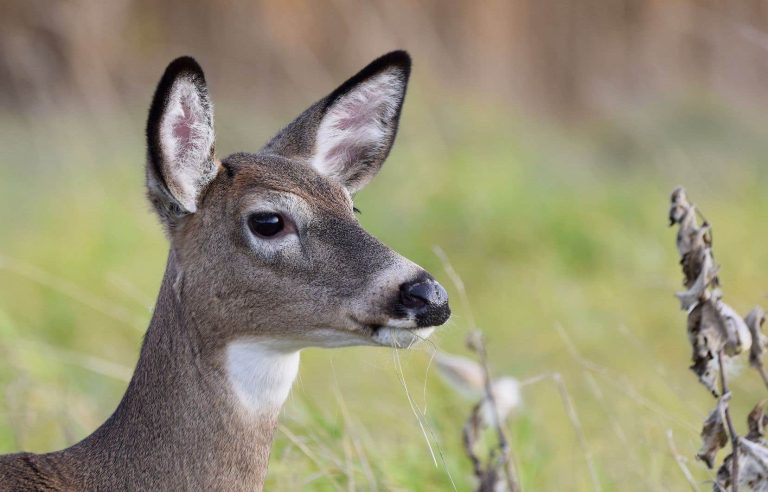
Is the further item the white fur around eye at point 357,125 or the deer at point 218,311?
the white fur around eye at point 357,125

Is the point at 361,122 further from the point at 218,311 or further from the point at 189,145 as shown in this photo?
the point at 218,311

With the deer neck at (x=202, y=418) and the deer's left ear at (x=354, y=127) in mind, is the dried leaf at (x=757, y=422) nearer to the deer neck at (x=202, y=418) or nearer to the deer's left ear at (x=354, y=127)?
the deer neck at (x=202, y=418)

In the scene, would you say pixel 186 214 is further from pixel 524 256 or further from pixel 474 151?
pixel 474 151

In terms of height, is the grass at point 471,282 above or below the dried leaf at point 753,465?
above

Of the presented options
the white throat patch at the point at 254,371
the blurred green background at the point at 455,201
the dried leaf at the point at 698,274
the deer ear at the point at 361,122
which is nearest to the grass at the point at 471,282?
the blurred green background at the point at 455,201

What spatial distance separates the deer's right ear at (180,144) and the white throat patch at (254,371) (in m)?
0.37

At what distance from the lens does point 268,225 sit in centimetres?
338

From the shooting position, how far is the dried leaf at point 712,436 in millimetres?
3205

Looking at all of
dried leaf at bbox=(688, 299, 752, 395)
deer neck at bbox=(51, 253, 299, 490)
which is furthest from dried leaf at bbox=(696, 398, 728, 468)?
deer neck at bbox=(51, 253, 299, 490)

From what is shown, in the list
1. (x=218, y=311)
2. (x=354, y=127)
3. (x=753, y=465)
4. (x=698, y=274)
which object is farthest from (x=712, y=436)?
(x=354, y=127)

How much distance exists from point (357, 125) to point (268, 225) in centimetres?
66

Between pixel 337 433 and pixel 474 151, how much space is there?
18.8 feet

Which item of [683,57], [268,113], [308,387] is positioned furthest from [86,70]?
[308,387]

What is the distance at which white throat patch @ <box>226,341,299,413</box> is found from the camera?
332 cm
